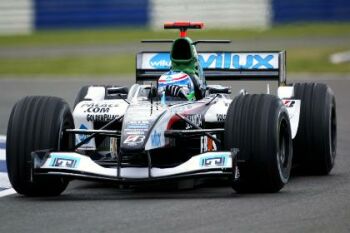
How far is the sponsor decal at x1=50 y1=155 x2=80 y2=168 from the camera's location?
10438mm

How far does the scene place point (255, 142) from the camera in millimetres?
10461

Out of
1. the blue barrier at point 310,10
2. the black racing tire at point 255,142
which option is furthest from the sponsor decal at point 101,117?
the blue barrier at point 310,10

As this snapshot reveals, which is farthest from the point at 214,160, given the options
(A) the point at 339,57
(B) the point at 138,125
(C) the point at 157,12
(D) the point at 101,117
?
(C) the point at 157,12

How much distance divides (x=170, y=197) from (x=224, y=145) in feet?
2.10

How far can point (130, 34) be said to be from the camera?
3484 cm

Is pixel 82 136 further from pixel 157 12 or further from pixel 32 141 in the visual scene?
pixel 157 12

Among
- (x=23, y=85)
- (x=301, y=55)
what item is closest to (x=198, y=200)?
(x=23, y=85)

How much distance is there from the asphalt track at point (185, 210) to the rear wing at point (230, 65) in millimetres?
1579

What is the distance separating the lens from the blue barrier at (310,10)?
31250 mm

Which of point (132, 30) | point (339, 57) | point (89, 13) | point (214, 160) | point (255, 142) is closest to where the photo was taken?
point (214, 160)

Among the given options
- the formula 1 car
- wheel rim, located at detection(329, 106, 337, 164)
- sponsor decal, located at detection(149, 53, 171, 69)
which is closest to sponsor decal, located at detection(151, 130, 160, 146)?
the formula 1 car

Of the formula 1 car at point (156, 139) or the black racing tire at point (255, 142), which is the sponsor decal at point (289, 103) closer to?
the formula 1 car at point (156, 139)

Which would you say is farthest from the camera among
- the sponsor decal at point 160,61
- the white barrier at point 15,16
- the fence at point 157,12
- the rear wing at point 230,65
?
the white barrier at point 15,16

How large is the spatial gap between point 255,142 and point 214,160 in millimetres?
415
